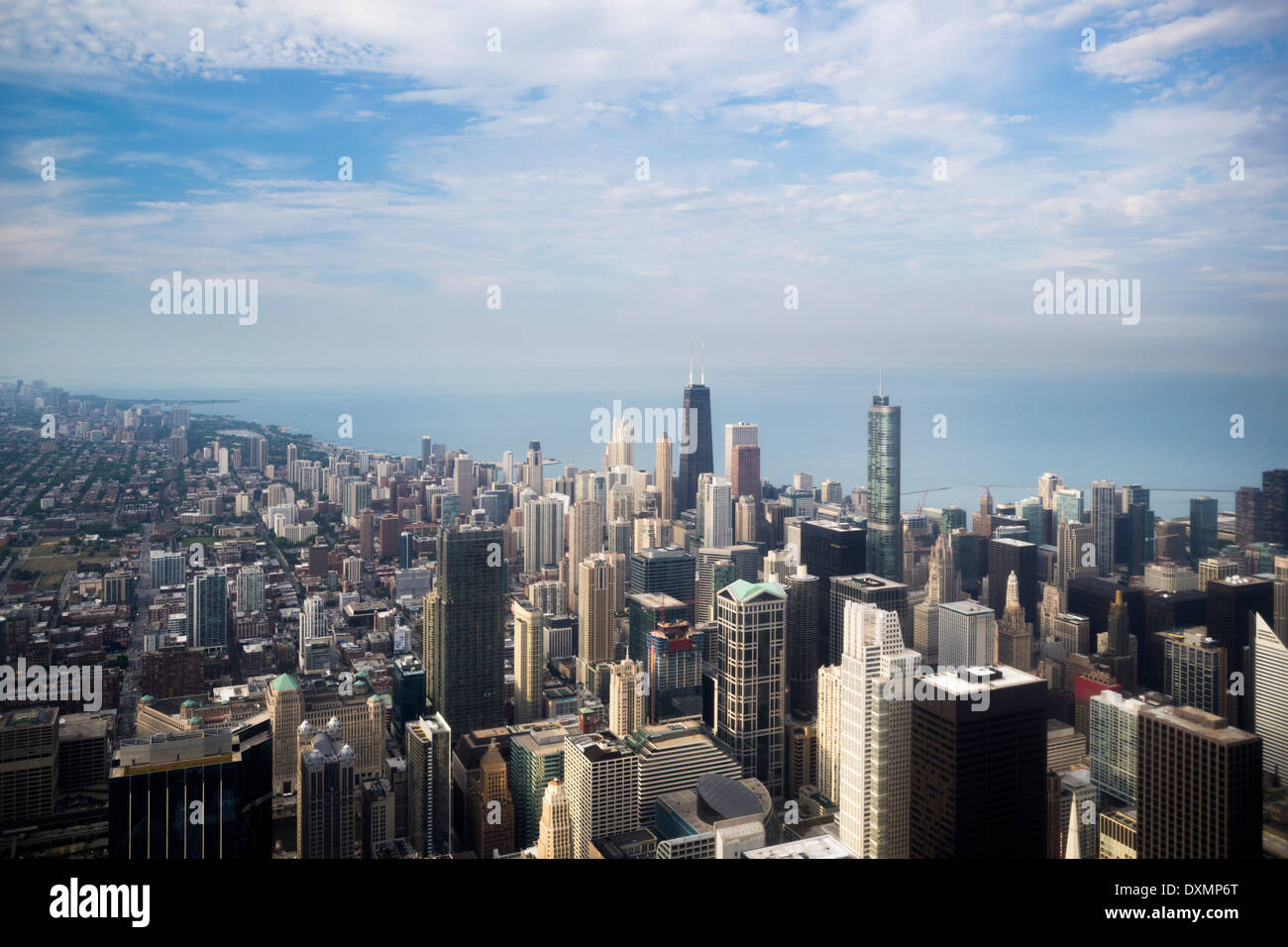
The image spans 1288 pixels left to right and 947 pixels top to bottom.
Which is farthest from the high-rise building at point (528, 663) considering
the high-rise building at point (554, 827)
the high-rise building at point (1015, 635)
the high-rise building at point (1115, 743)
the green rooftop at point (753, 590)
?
the high-rise building at point (1115, 743)

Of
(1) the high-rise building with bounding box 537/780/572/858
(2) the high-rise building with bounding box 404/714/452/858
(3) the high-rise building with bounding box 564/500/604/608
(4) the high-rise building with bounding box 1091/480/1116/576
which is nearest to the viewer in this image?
(1) the high-rise building with bounding box 537/780/572/858

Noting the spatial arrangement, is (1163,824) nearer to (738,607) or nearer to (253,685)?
(738,607)

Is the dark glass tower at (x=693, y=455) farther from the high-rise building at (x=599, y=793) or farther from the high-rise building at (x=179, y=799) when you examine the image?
the high-rise building at (x=179, y=799)

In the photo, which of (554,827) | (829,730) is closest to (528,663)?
(554,827)

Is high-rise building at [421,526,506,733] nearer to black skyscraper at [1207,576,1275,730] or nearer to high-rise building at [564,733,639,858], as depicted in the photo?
high-rise building at [564,733,639,858]

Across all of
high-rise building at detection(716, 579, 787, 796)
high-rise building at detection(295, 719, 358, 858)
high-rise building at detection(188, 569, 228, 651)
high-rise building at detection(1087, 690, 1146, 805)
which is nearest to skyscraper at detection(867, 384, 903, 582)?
high-rise building at detection(716, 579, 787, 796)
